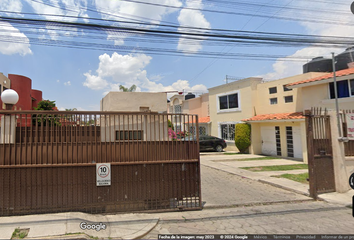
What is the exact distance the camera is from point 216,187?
748 centimetres

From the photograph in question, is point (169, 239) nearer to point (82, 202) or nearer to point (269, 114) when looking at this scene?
point (82, 202)

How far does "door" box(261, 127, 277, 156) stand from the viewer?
15312mm

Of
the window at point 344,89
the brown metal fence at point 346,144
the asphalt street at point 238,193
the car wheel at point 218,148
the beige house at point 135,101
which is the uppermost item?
the window at point 344,89

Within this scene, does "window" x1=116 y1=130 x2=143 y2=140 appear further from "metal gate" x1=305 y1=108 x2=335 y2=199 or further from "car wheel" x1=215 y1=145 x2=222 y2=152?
"car wheel" x1=215 y1=145 x2=222 y2=152

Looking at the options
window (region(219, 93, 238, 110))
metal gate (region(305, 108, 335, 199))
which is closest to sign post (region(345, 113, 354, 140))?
metal gate (region(305, 108, 335, 199))

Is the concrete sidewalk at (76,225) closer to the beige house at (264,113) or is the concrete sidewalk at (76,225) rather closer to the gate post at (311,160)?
the gate post at (311,160)

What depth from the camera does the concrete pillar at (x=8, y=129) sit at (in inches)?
178

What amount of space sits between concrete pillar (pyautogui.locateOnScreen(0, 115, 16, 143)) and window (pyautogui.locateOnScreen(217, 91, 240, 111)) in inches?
612

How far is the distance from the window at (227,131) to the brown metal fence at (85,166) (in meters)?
13.6

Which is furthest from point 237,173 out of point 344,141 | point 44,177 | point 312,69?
point 312,69

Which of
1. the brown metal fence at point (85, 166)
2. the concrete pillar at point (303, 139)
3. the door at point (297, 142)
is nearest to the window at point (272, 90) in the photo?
the door at point (297, 142)

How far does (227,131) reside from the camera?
18.8 m

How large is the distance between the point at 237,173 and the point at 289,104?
7.54 metres

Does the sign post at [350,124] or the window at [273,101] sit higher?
the window at [273,101]
